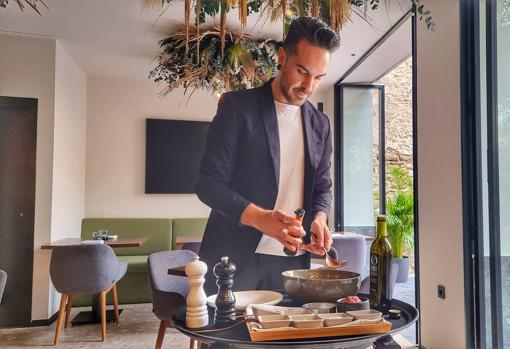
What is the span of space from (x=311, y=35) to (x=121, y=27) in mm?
2923

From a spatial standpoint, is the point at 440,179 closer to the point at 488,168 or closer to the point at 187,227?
the point at 488,168

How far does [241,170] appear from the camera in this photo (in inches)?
48.2

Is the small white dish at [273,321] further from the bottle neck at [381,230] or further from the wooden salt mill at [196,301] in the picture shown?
the bottle neck at [381,230]

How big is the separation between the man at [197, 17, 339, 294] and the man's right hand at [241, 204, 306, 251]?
0.8 inches

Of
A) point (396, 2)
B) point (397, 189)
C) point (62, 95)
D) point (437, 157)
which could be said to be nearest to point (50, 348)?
point (62, 95)

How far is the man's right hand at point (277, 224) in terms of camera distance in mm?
1104

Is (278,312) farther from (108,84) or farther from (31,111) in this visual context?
(108,84)

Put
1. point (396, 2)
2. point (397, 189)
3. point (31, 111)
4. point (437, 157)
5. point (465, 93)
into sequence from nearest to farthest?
point (465, 93), point (437, 157), point (396, 2), point (31, 111), point (397, 189)

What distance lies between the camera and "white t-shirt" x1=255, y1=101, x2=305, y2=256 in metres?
1.26

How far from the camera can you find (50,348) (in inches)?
125

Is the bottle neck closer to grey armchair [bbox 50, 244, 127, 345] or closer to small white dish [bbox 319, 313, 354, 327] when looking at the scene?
small white dish [bbox 319, 313, 354, 327]

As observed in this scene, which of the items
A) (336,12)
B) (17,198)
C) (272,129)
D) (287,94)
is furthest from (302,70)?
(17,198)

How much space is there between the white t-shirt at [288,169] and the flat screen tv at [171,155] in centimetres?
388

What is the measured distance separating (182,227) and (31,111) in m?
2.18
